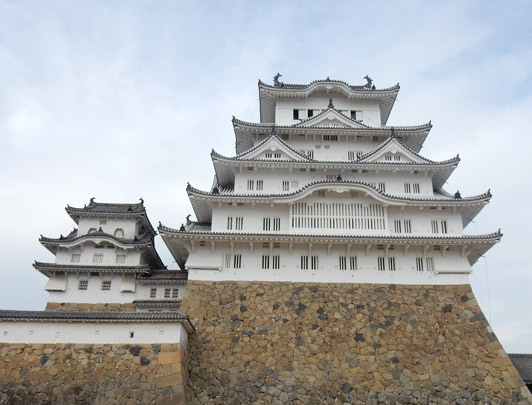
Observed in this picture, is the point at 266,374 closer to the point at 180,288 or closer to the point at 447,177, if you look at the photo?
the point at 180,288

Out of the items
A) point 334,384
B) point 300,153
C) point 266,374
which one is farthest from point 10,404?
point 300,153

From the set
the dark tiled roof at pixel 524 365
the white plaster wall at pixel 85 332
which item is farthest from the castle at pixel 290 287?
the dark tiled roof at pixel 524 365

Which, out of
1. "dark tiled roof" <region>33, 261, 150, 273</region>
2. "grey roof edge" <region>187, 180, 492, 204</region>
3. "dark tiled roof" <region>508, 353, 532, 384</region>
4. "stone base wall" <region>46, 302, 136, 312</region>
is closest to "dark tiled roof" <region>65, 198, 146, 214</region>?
"dark tiled roof" <region>33, 261, 150, 273</region>

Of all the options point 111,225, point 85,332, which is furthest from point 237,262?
point 111,225

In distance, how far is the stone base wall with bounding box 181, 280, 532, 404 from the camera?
18.9m

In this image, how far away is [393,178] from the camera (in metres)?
25.9

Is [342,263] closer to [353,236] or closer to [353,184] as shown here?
[353,236]

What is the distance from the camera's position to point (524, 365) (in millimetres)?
22812

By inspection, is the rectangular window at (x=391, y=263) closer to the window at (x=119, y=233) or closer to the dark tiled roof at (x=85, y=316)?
the dark tiled roof at (x=85, y=316)

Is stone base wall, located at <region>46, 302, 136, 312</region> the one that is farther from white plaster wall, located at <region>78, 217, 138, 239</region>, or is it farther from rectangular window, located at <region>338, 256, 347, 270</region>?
rectangular window, located at <region>338, 256, 347, 270</region>

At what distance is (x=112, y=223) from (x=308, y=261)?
1252 cm

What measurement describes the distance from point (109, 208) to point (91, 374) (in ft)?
43.9

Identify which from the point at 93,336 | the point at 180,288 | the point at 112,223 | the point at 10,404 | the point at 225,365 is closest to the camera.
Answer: the point at 10,404

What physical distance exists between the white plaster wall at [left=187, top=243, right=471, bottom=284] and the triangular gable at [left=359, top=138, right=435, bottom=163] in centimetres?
530
